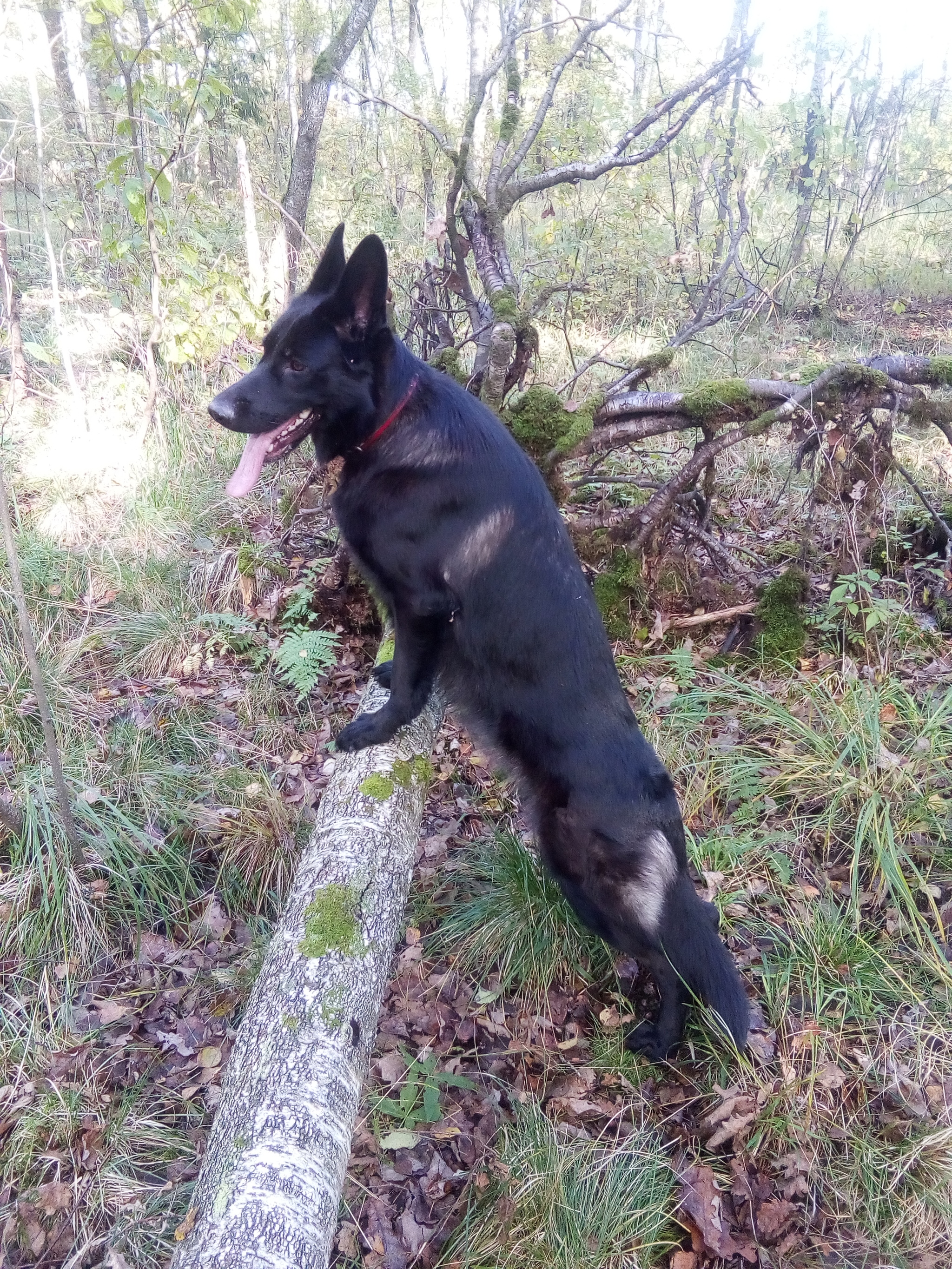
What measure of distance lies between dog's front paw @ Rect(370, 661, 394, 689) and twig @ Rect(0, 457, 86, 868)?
1.19 metres

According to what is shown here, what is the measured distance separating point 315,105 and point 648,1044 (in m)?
7.43

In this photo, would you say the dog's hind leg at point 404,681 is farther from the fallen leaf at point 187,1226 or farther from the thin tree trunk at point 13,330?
the thin tree trunk at point 13,330

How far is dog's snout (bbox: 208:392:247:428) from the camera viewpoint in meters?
2.43

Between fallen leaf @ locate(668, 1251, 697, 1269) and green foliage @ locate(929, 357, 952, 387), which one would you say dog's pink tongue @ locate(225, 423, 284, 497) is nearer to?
fallen leaf @ locate(668, 1251, 697, 1269)

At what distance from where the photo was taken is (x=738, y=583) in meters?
3.92

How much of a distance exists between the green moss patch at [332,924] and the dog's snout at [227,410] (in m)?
1.52

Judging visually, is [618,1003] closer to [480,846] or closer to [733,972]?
[733,972]

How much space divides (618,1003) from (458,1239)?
2.99ft

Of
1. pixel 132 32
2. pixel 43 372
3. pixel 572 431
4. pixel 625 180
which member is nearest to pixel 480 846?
pixel 572 431

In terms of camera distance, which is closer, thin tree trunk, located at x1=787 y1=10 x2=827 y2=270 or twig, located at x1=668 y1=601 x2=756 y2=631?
twig, located at x1=668 y1=601 x2=756 y2=631

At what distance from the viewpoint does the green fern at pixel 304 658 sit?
11.6 feet

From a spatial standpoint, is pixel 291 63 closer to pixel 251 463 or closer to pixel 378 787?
pixel 251 463

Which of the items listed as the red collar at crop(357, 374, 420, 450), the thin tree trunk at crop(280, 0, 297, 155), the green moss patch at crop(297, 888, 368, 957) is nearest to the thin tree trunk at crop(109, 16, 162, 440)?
the red collar at crop(357, 374, 420, 450)

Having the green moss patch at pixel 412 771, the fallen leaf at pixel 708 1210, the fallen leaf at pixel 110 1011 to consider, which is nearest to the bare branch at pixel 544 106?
the green moss patch at pixel 412 771
